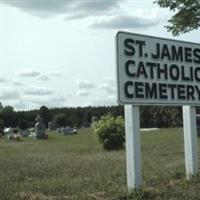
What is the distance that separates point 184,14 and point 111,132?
267 inches

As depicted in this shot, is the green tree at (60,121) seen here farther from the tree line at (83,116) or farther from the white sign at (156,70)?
the white sign at (156,70)

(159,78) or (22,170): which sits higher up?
(159,78)

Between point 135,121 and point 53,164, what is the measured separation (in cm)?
685

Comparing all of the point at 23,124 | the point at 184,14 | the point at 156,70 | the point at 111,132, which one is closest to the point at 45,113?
the point at 23,124

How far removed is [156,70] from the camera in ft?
37.4

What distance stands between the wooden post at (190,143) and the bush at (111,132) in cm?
1197

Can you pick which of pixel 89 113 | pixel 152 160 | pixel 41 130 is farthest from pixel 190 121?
pixel 89 113

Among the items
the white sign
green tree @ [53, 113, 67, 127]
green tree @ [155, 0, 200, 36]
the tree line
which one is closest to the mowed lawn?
the white sign

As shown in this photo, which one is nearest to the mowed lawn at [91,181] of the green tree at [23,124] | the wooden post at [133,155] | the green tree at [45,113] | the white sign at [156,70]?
the wooden post at [133,155]

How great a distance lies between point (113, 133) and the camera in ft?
81.9

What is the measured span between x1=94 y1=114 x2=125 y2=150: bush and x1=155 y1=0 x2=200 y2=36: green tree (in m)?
5.68

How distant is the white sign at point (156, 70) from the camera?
10.7 m

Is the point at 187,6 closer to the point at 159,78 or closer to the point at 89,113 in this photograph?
the point at 159,78

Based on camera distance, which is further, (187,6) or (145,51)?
(187,6)
